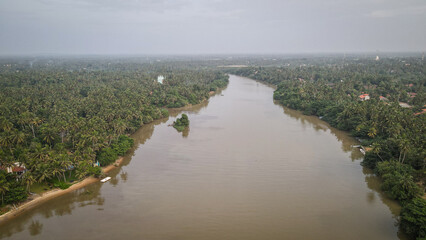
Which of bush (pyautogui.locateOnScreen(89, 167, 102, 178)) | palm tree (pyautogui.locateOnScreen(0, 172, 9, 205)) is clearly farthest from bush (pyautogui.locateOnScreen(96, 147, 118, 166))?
palm tree (pyautogui.locateOnScreen(0, 172, 9, 205))

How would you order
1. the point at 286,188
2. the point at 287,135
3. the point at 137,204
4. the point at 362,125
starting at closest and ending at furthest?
the point at 137,204 → the point at 286,188 → the point at 362,125 → the point at 287,135

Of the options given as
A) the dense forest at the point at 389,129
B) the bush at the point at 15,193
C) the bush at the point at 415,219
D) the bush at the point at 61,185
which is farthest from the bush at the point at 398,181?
the bush at the point at 15,193

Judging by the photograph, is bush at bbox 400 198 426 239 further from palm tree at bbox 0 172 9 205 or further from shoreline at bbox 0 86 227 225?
palm tree at bbox 0 172 9 205

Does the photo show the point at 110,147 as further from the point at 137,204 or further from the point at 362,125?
the point at 362,125

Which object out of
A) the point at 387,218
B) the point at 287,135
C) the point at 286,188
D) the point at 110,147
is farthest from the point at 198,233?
the point at 287,135

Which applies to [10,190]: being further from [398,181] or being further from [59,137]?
[398,181]

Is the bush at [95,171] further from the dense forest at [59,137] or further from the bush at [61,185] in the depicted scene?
the bush at [61,185]

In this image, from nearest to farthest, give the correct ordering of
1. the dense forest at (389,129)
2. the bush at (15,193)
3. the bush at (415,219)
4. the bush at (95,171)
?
the bush at (415,219)
the bush at (15,193)
the dense forest at (389,129)
the bush at (95,171)

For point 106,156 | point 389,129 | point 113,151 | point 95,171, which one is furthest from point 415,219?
point 113,151
